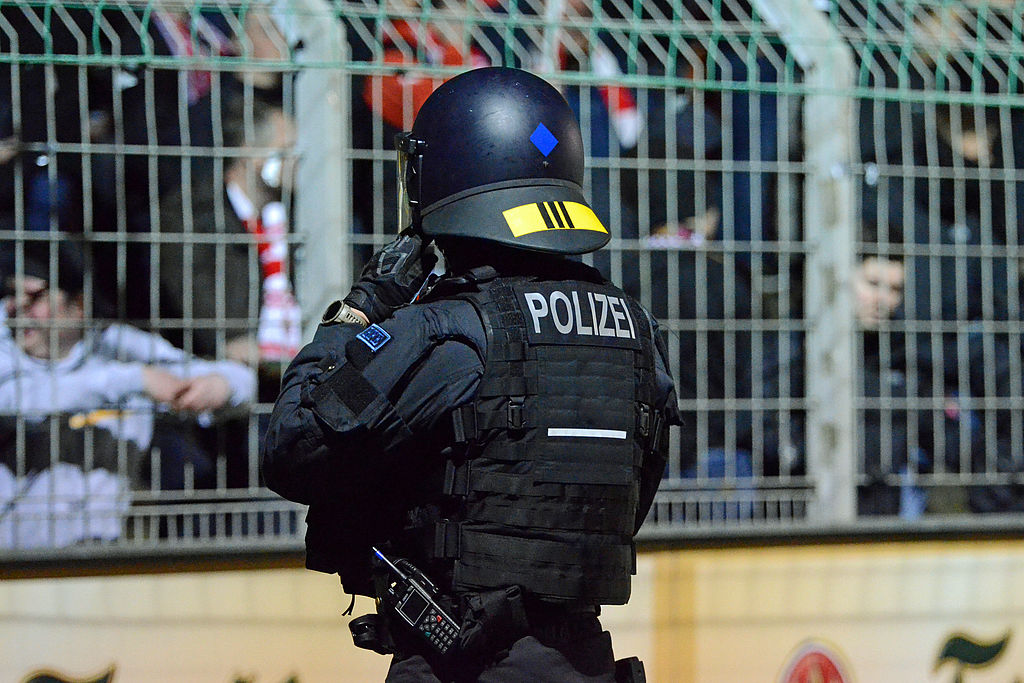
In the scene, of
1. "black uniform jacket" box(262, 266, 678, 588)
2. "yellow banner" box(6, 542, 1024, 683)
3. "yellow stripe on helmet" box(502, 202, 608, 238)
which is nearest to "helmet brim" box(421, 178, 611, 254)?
"yellow stripe on helmet" box(502, 202, 608, 238)

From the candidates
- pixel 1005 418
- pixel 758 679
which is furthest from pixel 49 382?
pixel 1005 418

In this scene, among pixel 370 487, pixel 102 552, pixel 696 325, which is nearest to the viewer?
pixel 370 487

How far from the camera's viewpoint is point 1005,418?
15.4ft

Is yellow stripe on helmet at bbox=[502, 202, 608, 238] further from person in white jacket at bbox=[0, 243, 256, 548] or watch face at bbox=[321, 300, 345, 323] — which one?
person in white jacket at bbox=[0, 243, 256, 548]

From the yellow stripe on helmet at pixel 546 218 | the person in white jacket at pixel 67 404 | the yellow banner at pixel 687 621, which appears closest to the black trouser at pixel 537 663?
the yellow stripe on helmet at pixel 546 218

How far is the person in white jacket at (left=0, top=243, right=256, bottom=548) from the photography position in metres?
3.93

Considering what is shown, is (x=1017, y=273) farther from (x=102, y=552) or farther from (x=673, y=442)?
(x=102, y=552)

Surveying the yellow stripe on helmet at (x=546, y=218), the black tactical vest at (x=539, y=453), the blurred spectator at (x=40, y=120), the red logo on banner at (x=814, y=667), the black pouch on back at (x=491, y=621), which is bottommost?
the red logo on banner at (x=814, y=667)

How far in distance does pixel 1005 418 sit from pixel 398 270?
2.84m

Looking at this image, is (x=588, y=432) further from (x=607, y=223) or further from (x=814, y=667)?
(x=814, y=667)

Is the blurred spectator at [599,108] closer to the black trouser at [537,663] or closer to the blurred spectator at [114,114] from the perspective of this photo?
the blurred spectator at [114,114]

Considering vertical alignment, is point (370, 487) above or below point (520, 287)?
below

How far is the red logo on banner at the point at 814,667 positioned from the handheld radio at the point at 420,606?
2253 millimetres

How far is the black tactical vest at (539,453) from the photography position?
254cm
